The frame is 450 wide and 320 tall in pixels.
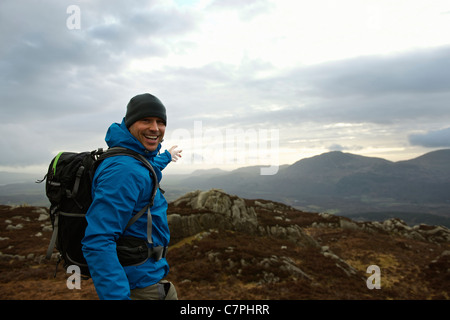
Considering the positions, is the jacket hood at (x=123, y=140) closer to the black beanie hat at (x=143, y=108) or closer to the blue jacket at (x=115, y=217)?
the blue jacket at (x=115, y=217)

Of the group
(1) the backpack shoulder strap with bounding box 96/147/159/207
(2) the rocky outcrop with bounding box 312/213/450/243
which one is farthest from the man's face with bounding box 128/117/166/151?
(2) the rocky outcrop with bounding box 312/213/450/243

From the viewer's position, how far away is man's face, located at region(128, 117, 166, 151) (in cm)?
346

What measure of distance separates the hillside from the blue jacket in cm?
1138

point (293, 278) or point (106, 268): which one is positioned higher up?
point (106, 268)

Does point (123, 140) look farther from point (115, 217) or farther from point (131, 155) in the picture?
point (115, 217)

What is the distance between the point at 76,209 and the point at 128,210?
31.5 inches

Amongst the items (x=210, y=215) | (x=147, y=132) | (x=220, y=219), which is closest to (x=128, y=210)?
(x=147, y=132)

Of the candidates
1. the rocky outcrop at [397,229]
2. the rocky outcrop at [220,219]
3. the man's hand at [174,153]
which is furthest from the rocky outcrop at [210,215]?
the rocky outcrop at [397,229]

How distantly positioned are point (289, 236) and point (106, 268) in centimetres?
2718

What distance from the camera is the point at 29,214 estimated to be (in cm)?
3394
